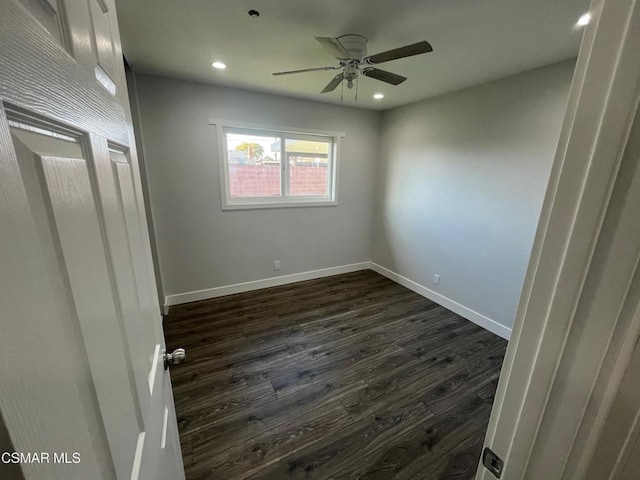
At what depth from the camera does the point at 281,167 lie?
336cm

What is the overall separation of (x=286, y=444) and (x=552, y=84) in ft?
10.8

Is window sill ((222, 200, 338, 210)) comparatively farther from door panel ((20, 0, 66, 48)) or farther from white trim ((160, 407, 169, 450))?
door panel ((20, 0, 66, 48))

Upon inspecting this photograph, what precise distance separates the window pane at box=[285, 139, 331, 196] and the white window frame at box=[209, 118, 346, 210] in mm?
53

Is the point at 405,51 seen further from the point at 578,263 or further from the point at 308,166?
the point at 308,166

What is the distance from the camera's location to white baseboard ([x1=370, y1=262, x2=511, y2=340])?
2.59 m

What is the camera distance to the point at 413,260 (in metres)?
3.53

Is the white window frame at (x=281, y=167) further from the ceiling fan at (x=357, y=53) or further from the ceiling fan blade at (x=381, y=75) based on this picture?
the ceiling fan blade at (x=381, y=75)

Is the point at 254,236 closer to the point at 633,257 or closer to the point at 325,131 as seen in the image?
the point at 325,131

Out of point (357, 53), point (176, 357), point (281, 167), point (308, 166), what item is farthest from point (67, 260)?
point (308, 166)

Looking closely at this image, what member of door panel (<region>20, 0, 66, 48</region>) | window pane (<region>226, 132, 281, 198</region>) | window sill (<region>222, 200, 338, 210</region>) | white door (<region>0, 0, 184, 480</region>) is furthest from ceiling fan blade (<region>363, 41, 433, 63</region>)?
window sill (<region>222, 200, 338, 210</region>)

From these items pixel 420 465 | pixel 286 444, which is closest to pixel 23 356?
pixel 286 444

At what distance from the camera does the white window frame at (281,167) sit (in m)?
2.90

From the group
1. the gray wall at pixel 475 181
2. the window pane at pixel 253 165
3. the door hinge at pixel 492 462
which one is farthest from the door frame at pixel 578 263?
the window pane at pixel 253 165

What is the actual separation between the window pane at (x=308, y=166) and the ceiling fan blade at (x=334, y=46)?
1.69m
